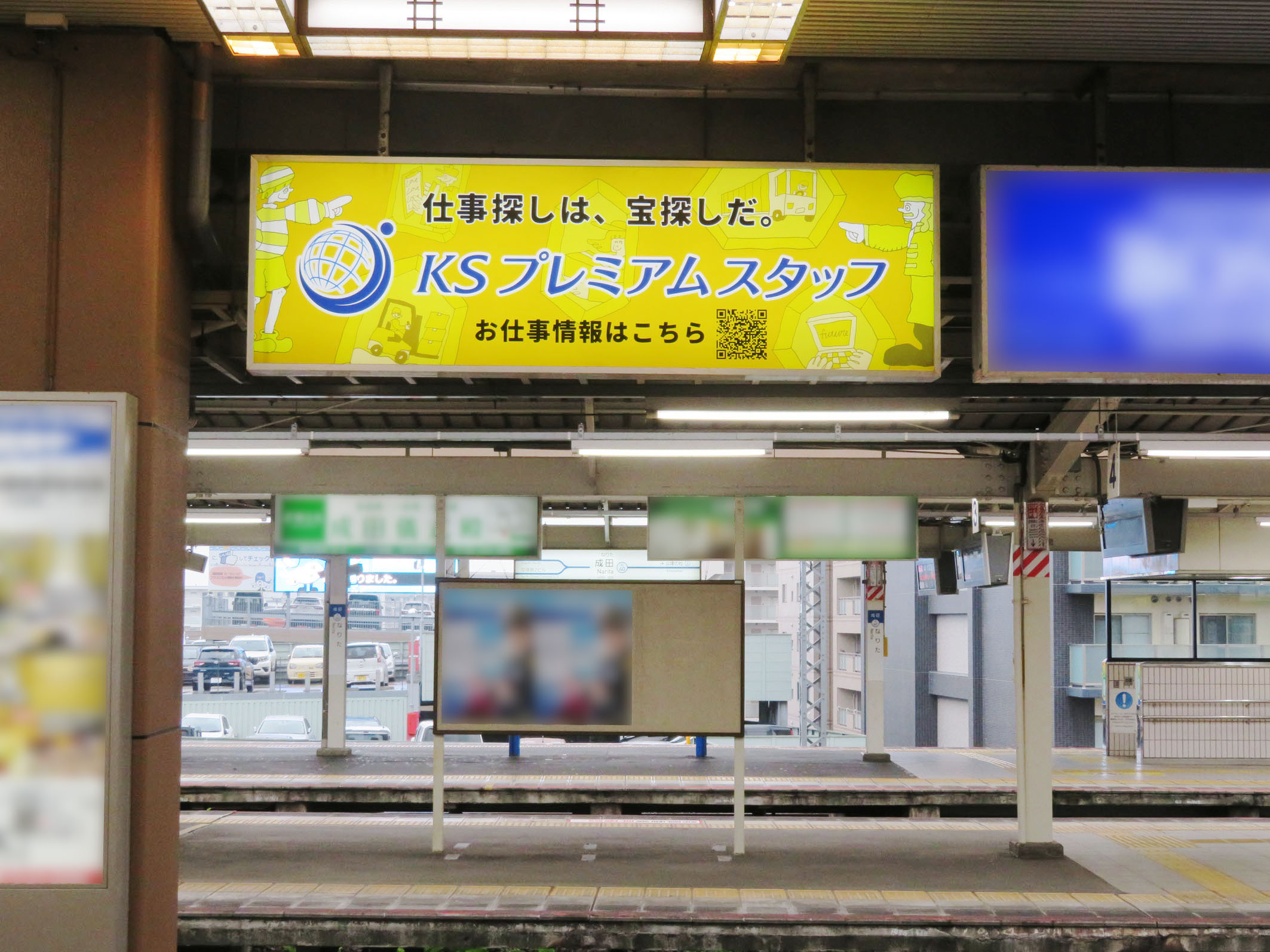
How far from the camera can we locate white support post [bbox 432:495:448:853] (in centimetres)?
931

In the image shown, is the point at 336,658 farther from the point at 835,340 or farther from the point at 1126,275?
the point at 1126,275

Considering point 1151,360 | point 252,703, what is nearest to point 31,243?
point 1151,360

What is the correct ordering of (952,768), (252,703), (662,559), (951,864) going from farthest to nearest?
(252,703), (952,768), (662,559), (951,864)

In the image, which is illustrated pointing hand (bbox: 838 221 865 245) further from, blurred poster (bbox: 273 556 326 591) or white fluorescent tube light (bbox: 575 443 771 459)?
blurred poster (bbox: 273 556 326 591)

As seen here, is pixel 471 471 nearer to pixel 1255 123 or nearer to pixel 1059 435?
pixel 1059 435

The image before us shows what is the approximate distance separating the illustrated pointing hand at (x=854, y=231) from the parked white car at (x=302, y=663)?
27686 mm

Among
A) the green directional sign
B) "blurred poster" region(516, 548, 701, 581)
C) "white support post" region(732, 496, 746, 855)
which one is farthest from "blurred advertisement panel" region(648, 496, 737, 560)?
the green directional sign

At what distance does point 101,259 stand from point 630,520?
12158 millimetres

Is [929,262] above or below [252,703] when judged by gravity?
above

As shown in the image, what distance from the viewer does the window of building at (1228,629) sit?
21.9m

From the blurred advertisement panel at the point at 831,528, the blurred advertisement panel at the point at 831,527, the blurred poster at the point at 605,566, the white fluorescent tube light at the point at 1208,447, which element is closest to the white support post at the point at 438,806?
the blurred poster at the point at 605,566

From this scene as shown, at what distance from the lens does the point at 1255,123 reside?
4.95 metres

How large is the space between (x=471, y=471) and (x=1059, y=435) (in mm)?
5160

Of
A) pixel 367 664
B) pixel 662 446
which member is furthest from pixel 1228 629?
pixel 367 664
